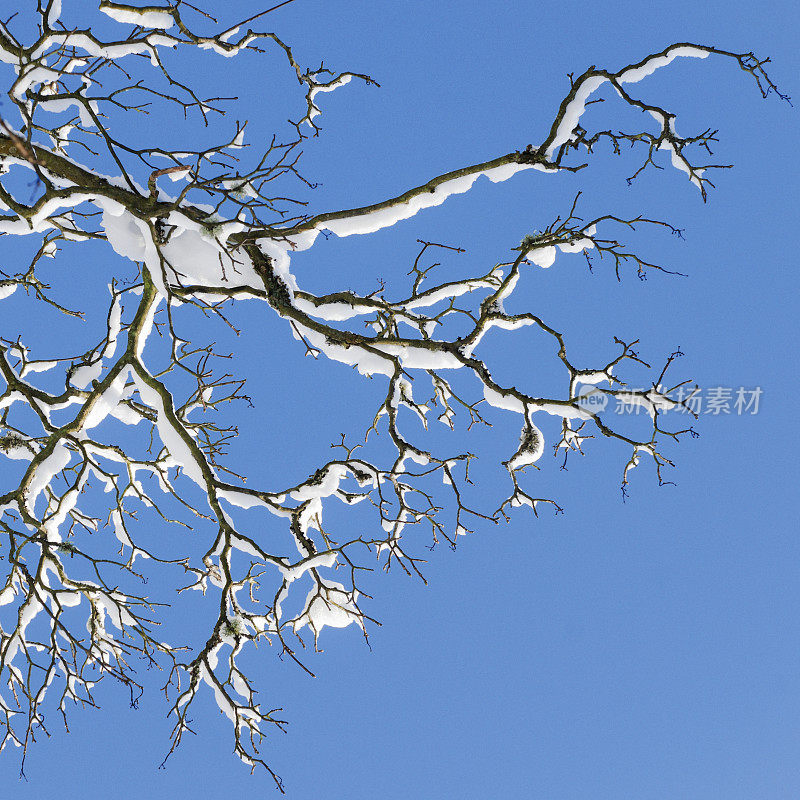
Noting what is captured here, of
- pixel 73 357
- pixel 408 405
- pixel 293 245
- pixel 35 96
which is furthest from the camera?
pixel 408 405

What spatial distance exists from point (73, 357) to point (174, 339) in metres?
1.49

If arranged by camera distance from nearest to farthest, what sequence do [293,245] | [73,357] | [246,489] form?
[293,245] → [246,489] → [73,357]

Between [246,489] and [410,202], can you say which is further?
[246,489]

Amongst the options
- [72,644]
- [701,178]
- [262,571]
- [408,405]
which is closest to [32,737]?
[72,644]

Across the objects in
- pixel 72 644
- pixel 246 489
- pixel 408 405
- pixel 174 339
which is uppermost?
pixel 408 405

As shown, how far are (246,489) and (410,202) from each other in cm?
225

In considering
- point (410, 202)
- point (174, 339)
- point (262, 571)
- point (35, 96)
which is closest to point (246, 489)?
point (262, 571)

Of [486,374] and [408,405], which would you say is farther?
[408,405]

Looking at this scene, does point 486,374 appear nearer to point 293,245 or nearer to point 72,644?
point 293,245

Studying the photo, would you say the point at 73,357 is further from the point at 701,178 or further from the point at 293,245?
the point at 701,178

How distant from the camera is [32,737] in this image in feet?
15.3

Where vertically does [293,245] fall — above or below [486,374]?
above

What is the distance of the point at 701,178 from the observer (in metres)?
4.42

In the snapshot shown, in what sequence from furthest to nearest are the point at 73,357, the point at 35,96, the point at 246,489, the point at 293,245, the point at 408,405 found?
the point at 408,405 → the point at 73,357 → the point at 246,489 → the point at 293,245 → the point at 35,96
